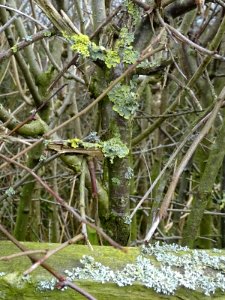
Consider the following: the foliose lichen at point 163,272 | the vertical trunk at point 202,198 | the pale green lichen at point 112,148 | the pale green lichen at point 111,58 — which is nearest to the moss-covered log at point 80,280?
the foliose lichen at point 163,272

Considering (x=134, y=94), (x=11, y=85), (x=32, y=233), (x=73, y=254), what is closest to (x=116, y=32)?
(x=134, y=94)

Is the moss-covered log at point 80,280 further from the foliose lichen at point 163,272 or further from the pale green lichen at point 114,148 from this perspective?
the pale green lichen at point 114,148

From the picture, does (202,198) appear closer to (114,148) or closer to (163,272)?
(114,148)

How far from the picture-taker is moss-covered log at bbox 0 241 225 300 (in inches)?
30.9

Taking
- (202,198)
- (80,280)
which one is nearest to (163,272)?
(80,280)

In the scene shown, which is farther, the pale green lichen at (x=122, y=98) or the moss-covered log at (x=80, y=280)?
the pale green lichen at (x=122, y=98)

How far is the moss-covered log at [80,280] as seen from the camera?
785 millimetres

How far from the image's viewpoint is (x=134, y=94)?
116cm

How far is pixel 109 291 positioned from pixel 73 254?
0.10 meters

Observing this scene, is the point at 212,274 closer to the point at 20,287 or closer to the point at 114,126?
the point at 20,287

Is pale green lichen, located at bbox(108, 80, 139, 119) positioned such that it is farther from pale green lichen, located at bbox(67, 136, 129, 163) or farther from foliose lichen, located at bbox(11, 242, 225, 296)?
foliose lichen, located at bbox(11, 242, 225, 296)

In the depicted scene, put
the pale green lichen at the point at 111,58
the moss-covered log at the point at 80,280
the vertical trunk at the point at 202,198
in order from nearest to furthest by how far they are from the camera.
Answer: the moss-covered log at the point at 80,280 < the pale green lichen at the point at 111,58 < the vertical trunk at the point at 202,198

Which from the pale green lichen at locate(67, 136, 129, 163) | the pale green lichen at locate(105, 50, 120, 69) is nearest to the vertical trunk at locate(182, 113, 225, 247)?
the pale green lichen at locate(67, 136, 129, 163)

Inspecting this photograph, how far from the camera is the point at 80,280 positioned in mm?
793
